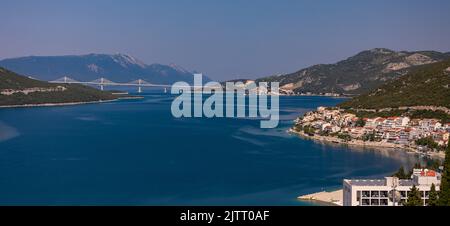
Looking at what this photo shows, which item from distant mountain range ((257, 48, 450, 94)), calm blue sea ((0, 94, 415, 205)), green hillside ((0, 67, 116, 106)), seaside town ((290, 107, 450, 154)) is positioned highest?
distant mountain range ((257, 48, 450, 94))

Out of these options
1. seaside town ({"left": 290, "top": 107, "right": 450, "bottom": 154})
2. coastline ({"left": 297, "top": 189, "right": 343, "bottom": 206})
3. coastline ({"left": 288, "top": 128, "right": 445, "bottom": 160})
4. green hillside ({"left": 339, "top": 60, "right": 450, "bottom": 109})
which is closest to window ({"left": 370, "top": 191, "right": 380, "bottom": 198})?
coastline ({"left": 297, "top": 189, "right": 343, "bottom": 206})

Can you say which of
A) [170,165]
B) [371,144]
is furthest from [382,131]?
[170,165]

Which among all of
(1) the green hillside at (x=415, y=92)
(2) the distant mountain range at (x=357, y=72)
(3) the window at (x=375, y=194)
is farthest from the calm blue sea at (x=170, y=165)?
(2) the distant mountain range at (x=357, y=72)

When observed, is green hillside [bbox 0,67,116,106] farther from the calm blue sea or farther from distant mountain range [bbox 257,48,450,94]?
distant mountain range [bbox 257,48,450,94]

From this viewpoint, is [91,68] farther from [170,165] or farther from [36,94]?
[170,165]
